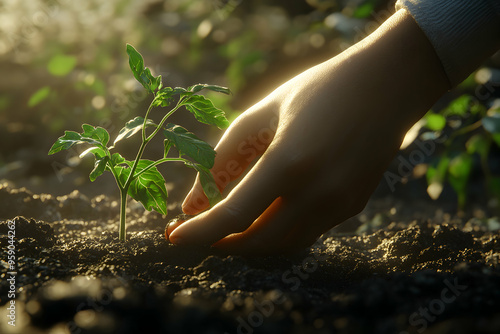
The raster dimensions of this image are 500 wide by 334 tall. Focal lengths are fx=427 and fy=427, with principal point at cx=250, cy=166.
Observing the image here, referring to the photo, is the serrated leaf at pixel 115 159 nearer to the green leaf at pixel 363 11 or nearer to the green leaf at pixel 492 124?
the green leaf at pixel 492 124

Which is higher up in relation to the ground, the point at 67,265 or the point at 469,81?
the point at 67,265

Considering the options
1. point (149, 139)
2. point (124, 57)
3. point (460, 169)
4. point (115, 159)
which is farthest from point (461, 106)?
point (124, 57)

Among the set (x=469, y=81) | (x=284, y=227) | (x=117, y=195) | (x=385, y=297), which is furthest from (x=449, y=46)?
(x=117, y=195)

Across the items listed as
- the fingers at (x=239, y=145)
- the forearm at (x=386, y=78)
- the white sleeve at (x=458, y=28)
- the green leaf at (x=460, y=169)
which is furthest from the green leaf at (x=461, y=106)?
the fingers at (x=239, y=145)

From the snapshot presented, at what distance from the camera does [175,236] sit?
1.67 meters

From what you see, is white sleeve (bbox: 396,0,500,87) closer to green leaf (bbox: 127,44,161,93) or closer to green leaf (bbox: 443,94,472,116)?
green leaf (bbox: 443,94,472,116)

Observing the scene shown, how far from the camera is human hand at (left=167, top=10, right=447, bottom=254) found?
162 cm

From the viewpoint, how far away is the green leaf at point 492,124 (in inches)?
84.2

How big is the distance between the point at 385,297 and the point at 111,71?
14.2ft

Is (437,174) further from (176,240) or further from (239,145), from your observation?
(176,240)

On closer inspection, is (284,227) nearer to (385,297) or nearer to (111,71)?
(385,297)

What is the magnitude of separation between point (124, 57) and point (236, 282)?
425cm

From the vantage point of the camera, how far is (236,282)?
141 cm

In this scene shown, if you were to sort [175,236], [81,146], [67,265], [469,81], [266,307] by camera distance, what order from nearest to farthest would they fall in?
[266,307] < [67,265] < [175,236] < [469,81] < [81,146]
